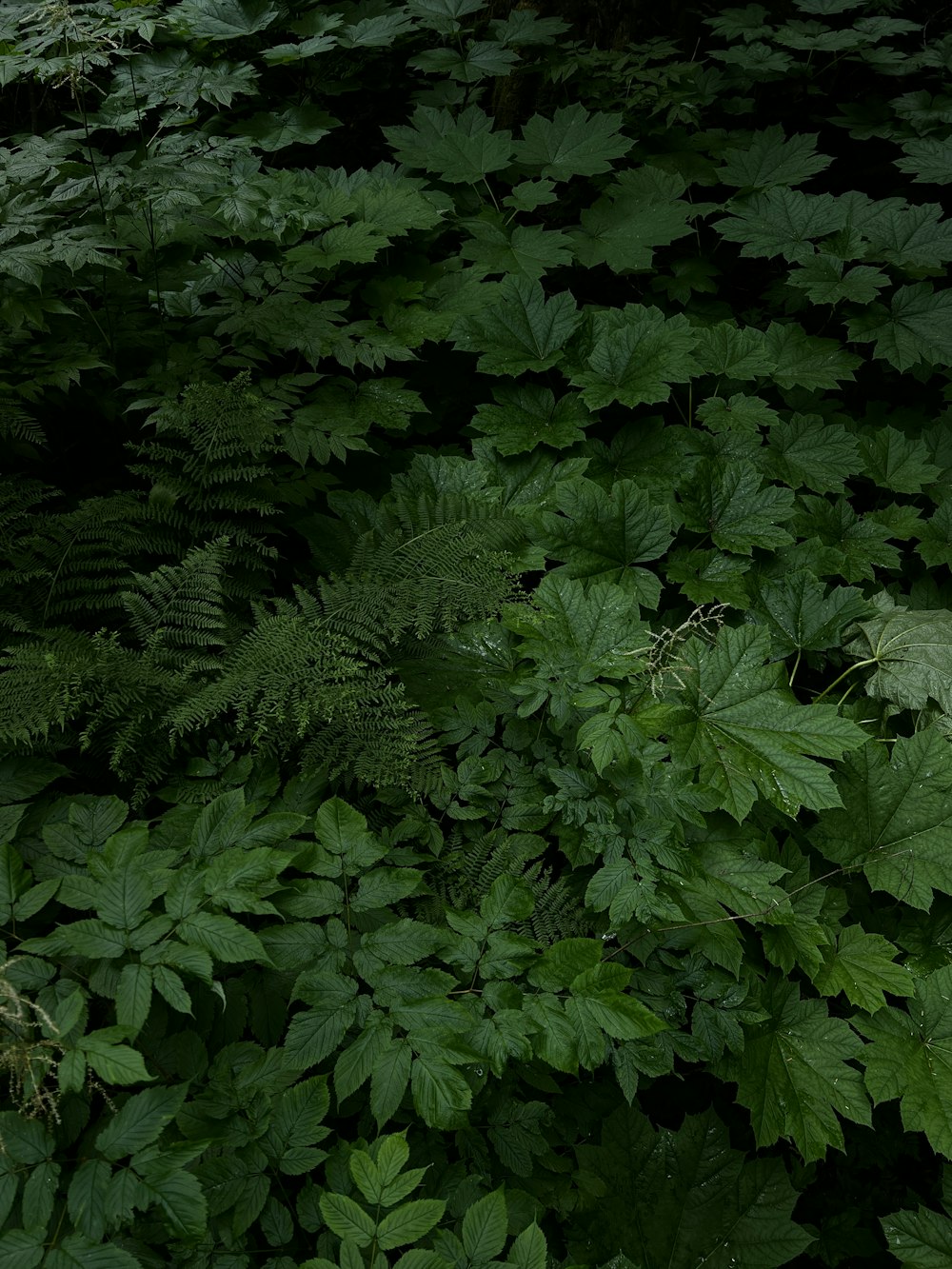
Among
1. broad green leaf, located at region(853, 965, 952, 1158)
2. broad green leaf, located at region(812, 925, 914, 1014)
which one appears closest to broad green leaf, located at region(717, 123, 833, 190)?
broad green leaf, located at region(812, 925, 914, 1014)

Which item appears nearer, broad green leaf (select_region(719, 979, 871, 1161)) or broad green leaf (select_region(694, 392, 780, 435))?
broad green leaf (select_region(719, 979, 871, 1161))

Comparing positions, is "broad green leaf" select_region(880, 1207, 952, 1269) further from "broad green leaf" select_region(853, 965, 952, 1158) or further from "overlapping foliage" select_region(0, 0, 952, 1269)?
"broad green leaf" select_region(853, 965, 952, 1158)

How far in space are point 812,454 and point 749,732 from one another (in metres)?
Answer: 1.26

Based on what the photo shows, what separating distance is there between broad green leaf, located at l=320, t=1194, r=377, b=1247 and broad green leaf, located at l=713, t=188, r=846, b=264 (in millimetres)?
3220

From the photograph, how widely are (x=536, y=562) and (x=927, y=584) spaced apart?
1.43 metres

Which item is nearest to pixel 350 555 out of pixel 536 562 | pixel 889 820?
pixel 536 562

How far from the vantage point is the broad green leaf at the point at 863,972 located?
1951mm

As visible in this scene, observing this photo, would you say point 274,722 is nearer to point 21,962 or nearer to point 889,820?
point 21,962

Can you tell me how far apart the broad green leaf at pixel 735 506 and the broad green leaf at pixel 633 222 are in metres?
1.00

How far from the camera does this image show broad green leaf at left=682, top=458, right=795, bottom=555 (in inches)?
99.0

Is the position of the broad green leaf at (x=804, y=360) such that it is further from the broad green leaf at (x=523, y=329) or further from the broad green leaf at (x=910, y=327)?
the broad green leaf at (x=523, y=329)

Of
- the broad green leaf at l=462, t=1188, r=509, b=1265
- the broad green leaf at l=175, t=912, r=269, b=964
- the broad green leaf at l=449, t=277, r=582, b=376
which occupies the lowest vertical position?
the broad green leaf at l=462, t=1188, r=509, b=1265

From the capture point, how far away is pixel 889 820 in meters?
2.18

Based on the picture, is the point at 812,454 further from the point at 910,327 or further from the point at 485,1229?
the point at 485,1229
